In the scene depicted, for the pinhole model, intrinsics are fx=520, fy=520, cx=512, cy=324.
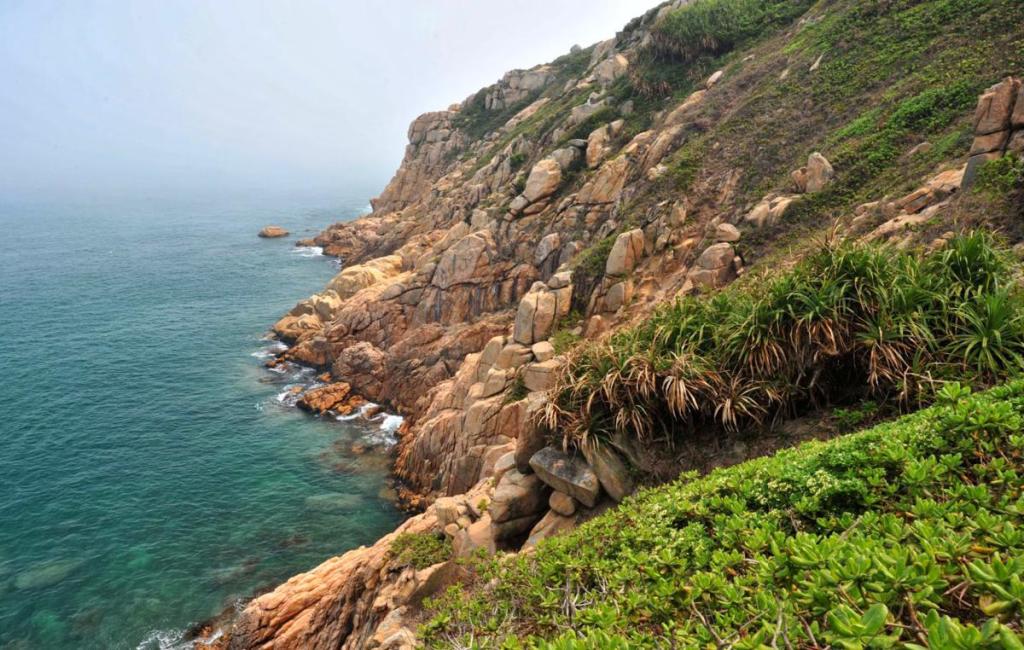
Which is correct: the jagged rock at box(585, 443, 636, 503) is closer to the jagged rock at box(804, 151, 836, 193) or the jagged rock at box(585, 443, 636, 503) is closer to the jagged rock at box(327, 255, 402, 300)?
the jagged rock at box(804, 151, 836, 193)

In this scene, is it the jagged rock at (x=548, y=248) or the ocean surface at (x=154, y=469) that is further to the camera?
the jagged rock at (x=548, y=248)

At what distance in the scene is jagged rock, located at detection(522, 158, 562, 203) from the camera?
4175 centimetres

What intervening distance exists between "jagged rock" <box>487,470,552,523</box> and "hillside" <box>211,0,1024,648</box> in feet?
0.19

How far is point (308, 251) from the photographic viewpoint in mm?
94062

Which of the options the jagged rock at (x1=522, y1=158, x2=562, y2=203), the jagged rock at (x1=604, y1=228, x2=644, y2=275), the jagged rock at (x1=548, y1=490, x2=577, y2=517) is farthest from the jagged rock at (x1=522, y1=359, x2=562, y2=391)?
the jagged rock at (x1=522, y1=158, x2=562, y2=203)

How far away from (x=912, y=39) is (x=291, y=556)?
41.9 metres

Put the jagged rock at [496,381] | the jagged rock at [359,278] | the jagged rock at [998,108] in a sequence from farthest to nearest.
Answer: the jagged rock at [359,278] → the jagged rock at [496,381] → the jagged rock at [998,108]

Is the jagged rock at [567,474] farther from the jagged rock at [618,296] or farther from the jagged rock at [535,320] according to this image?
the jagged rock at [618,296]

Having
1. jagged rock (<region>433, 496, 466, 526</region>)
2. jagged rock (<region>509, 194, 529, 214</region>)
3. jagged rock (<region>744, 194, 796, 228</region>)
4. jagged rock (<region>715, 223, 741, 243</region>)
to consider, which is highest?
jagged rock (<region>509, 194, 529, 214</region>)

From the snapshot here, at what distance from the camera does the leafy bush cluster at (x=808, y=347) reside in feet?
29.8

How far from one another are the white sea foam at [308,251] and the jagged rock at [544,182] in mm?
60027

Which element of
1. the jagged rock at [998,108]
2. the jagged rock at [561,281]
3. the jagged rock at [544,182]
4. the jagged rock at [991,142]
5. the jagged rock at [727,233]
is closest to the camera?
the jagged rock at [991,142]

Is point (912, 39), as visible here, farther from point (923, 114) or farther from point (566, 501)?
point (566, 501)

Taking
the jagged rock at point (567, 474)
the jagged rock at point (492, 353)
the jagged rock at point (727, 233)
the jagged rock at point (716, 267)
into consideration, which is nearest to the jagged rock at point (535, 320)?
the jagged rock at point (492, 353)
